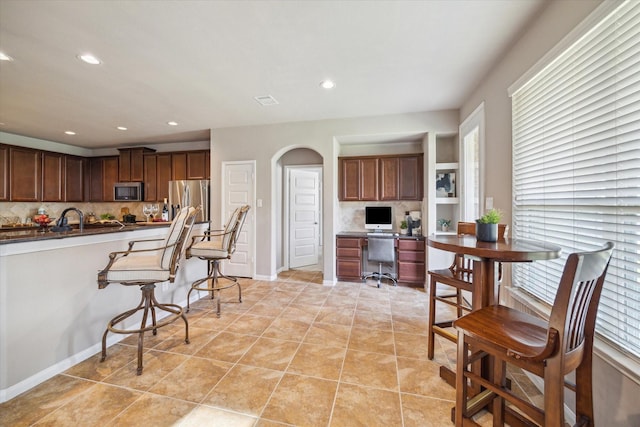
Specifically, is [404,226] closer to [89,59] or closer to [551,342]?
[551,342]

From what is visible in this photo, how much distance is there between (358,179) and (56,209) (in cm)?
652

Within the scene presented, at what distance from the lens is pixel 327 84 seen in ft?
9.36

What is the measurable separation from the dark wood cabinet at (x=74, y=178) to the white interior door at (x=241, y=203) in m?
3.78

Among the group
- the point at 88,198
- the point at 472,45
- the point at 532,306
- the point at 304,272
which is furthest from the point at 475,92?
the point at 88,198

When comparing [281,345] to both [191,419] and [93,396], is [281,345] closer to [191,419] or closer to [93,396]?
[191,419]

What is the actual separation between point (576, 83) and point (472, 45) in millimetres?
999

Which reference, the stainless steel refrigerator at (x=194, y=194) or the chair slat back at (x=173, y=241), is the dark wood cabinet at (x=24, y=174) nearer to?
the stainless steel refrigerator at (x=194, y=194)

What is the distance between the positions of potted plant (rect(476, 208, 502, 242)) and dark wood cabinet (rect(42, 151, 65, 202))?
23.9ft

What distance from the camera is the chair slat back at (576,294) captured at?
0.88 meters

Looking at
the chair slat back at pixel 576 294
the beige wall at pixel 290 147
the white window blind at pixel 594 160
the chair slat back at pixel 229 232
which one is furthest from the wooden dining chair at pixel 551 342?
the beige wall at pixel 290 147

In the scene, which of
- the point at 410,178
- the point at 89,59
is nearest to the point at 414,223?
the point at 410,178

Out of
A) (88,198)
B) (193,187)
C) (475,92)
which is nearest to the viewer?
(475,92)

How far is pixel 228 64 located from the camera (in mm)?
2451

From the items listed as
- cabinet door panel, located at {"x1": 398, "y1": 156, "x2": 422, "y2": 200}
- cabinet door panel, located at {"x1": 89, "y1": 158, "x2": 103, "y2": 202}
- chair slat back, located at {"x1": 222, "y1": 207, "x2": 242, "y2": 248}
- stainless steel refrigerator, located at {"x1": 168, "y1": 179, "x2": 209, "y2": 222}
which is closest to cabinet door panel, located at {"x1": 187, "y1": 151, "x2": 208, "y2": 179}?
stainless steel refrigerator, located at {"x1": 168, "y1": 179, "x2": 209, "y2": 222}
